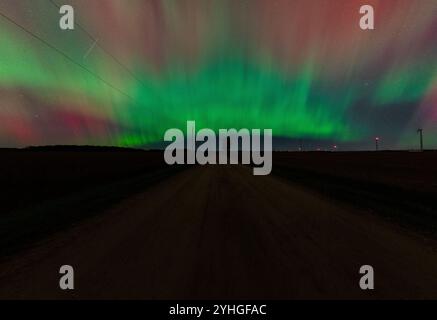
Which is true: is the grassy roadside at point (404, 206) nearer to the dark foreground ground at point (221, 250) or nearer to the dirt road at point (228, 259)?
the dark foreground ground at point (221, 250)

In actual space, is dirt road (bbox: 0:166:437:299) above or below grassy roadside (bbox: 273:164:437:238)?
below

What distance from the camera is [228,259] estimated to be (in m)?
6.28

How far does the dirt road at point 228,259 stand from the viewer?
4.88 m

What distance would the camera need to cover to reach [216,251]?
6828mm

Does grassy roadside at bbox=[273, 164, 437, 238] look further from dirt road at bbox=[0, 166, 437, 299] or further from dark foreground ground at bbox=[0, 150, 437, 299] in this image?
dirt road at bbox=[0, 166, 437, 299]

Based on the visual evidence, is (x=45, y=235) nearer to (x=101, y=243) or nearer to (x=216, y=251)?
(x=101, y=243)

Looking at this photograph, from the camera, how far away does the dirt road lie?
16.0 ft

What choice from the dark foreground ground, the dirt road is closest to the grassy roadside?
the dark foreground ground

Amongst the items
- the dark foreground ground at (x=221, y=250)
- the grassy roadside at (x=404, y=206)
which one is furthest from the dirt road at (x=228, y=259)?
the grassy roadside at (x=404, y=206)

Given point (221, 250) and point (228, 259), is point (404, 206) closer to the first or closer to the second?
point (221, 250)

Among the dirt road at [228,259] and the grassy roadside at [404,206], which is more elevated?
the grassy roadside at [404,206]
